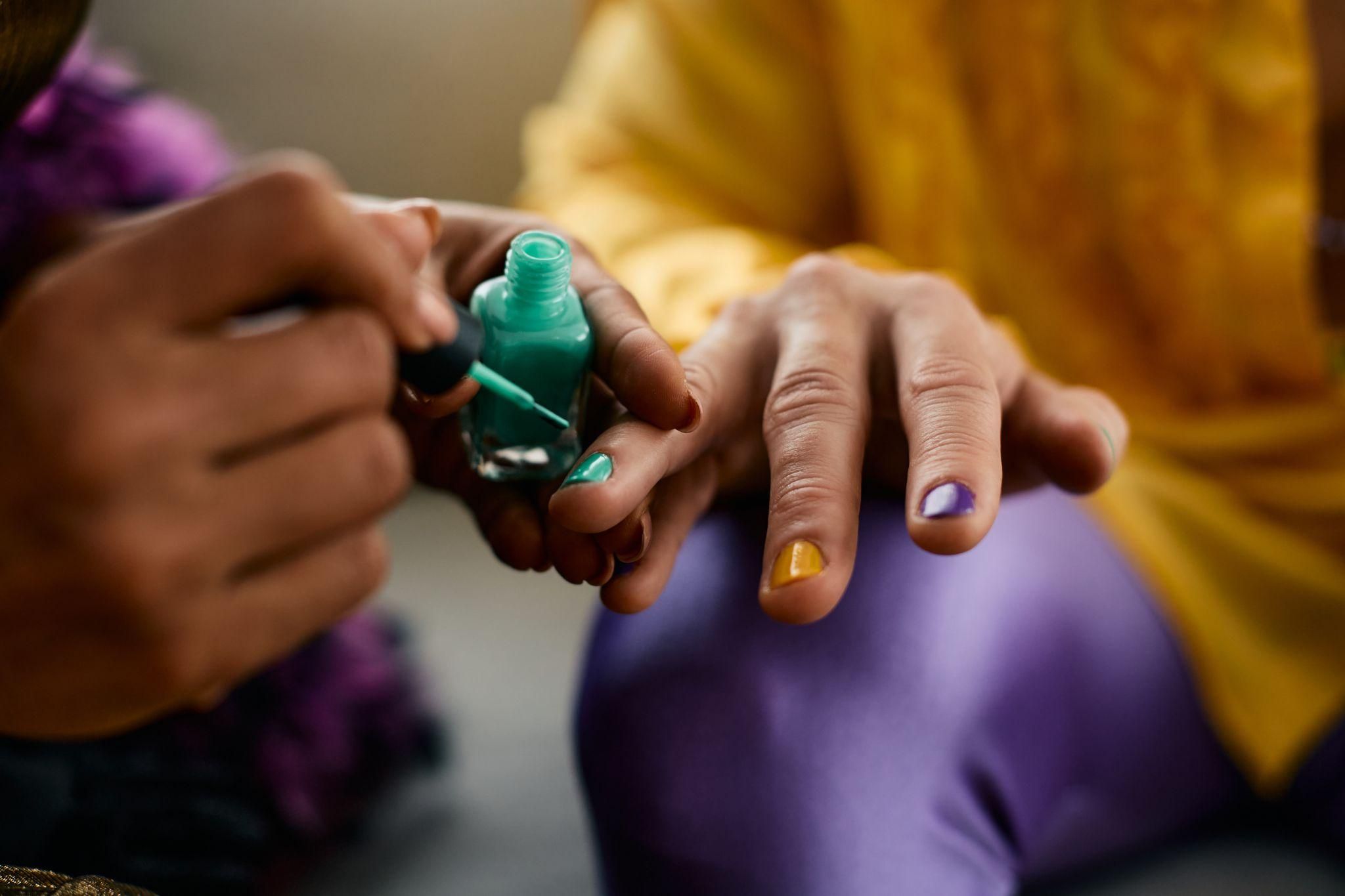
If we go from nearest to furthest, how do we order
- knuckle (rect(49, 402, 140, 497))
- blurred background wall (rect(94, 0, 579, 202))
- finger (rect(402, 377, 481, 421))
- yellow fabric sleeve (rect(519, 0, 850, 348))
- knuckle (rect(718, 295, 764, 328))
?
knuckle (rect(49, 402, 140, 497))
finger (rect(402, 377, 481, 421))
knuckle (rect(718, 295, 764, 328))
yellow fabric sleeve (rect(519, 0, 850, 348))
blurred background wall (rect(94, 0, 579, 202))

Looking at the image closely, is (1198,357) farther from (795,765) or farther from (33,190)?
(33,190)

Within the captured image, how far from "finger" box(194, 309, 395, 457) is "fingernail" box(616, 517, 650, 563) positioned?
0.10 m

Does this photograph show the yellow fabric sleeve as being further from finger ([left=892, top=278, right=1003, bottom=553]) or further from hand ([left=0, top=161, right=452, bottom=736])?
hand ([left=0, top=161, right=452, bottom=736])

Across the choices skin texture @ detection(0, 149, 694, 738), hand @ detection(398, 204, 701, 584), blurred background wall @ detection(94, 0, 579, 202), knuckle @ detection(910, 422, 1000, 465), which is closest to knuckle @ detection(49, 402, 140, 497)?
skin texture @ detection(0, 149, 694, 738)

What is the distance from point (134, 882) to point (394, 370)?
345mm

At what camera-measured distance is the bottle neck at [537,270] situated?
314 mm

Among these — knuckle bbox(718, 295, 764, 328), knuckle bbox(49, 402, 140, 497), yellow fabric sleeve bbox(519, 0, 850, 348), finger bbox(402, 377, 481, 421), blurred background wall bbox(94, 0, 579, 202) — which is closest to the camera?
knuckle bbox(49, 402, 140, 497)

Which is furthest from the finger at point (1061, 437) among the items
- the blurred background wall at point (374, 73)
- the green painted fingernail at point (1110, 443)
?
the blurred background wall at point (374, 73)

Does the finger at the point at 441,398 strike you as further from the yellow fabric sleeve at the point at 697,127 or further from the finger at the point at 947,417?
the yellow fabric sleeve at the point at 697,127

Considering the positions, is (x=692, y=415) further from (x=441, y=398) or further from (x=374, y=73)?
(x=374, y=73)

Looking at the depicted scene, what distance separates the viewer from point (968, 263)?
62cm

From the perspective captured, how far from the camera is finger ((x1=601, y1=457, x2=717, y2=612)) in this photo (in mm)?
324

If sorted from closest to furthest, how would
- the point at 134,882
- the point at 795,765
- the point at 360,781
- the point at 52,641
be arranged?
the point at 52,641 → the point at 795,765 → the point at 134,882 → the point at 360,781

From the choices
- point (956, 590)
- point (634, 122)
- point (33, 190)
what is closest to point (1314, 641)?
point (956, 590)
